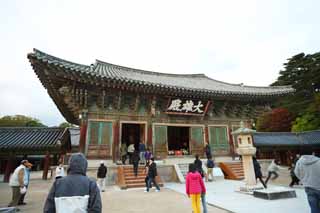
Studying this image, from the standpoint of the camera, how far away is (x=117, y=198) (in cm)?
686

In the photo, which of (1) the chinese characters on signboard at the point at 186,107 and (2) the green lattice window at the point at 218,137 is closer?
(1) the chinese characters on signboard at the point at 186,107

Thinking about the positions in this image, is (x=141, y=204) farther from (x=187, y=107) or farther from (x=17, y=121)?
(x=17, y=121)

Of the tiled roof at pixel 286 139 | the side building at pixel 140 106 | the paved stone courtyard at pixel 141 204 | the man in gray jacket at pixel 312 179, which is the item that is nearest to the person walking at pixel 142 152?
the side building at pixel 140 106

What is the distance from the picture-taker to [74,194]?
6.72 feet

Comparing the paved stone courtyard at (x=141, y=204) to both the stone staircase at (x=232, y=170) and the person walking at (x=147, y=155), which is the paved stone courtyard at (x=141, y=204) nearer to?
the person walking at (x=147, y=155)

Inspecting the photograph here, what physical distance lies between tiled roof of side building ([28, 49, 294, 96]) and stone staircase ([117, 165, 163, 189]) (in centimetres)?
445

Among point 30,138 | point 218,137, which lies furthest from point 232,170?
point 30,138

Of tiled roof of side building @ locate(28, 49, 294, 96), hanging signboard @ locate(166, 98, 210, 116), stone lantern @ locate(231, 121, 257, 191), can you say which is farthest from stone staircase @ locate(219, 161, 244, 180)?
tiled roof of side building @ locate(28, 49, 294, 96)

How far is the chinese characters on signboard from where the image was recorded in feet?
40.0

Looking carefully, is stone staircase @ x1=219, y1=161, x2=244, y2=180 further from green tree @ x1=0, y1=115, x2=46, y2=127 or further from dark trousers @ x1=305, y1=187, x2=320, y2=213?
green tree @ x1=0, y1=115, x2=46, y2=127

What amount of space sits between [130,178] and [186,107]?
5.44 meters

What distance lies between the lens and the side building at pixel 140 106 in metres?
9.35

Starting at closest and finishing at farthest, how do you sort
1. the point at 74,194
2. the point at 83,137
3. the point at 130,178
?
the point at 74,194 < the point at 130,178 < the point at 83,137

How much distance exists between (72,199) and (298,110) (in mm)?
27198
